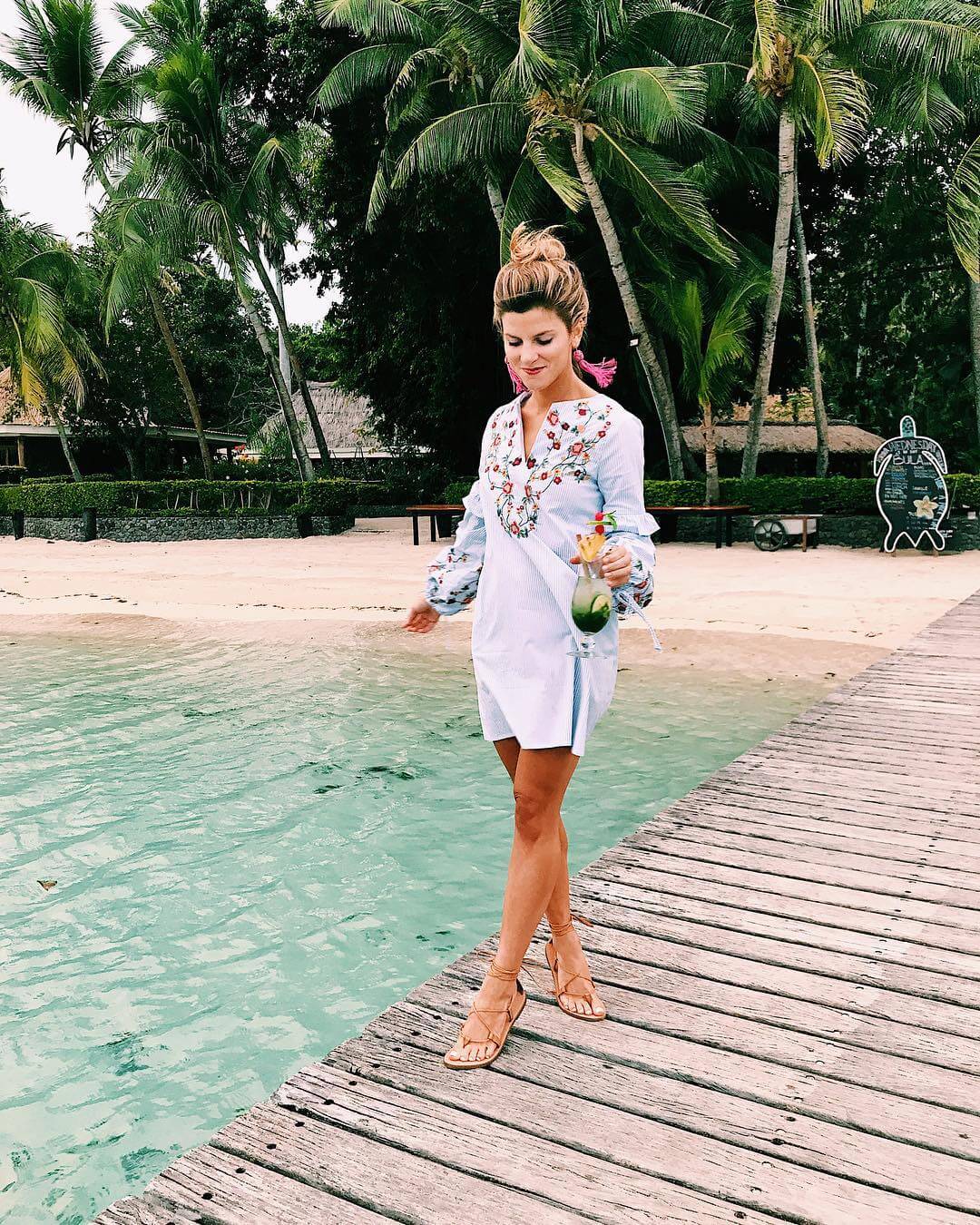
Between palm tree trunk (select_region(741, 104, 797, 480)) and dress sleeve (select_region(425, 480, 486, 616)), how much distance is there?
16.4m

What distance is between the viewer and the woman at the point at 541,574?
2.20 meters

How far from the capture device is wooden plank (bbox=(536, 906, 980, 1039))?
2.37 m

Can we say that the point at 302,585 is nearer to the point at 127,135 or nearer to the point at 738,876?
the point at 738,876

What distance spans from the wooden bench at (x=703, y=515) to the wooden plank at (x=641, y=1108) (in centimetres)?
1517

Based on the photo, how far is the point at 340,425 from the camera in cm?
3975

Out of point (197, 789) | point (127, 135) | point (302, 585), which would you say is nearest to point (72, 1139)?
point (197, 789)

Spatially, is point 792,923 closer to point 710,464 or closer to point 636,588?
point 636,588

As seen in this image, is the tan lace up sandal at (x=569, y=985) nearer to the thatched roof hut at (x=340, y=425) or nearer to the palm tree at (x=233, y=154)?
the palm tree at (x=233, y=154)

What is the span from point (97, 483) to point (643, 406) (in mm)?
11960

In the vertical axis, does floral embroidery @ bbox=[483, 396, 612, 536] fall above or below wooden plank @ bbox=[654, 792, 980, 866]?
above

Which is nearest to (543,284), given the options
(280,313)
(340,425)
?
(280,313)

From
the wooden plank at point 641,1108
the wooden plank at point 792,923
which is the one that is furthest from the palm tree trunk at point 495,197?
the wooden plank at point 641,1108

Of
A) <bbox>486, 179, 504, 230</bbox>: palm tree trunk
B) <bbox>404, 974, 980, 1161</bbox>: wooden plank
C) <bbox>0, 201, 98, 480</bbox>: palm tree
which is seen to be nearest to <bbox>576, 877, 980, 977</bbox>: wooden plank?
<bbox>404, 974, 980, 1161</bbox>: wooden plank

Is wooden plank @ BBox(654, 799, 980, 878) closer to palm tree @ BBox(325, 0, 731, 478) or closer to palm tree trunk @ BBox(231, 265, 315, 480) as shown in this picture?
palm tree @ BBox(325, 0, 731, 478)
